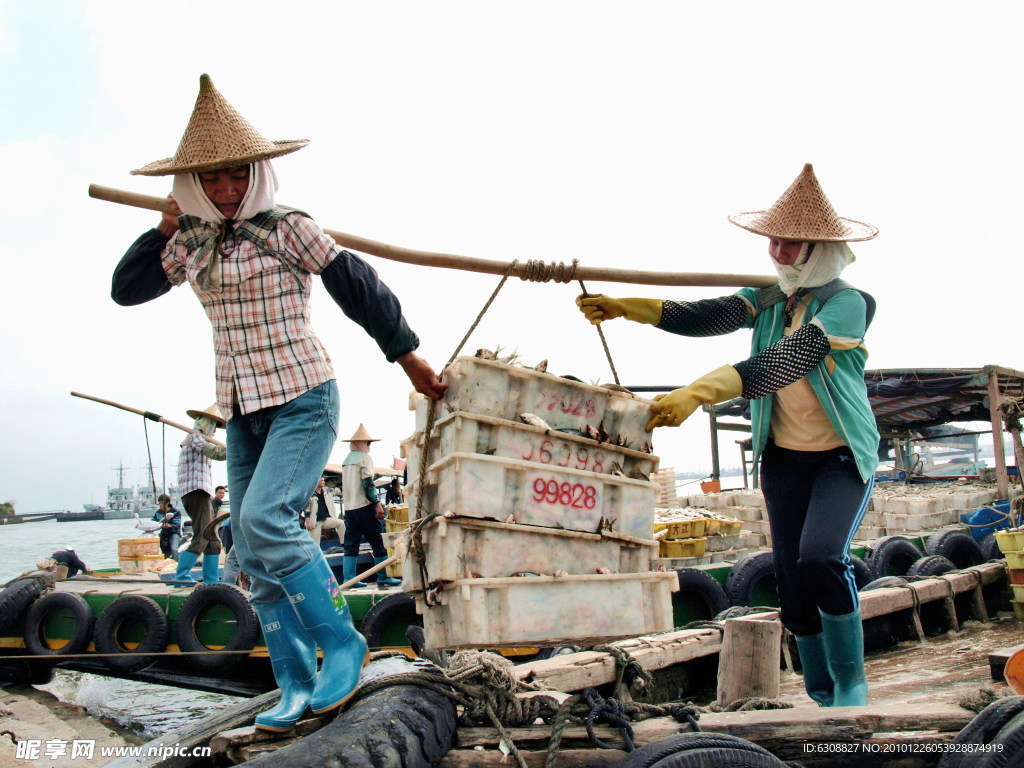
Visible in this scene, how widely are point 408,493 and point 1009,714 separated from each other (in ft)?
7.26

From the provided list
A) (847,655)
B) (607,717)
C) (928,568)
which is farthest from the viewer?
(928,568)

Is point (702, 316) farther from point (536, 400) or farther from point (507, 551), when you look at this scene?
point (507, 551)

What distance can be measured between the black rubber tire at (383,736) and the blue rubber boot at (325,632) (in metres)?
0.08

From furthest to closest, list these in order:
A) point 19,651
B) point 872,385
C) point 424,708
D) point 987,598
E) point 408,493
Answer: point 872,385 < point 19,651 < point 987,598 < point 408,493 < point 424,708

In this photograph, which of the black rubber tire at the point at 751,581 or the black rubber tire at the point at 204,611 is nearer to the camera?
the black rubber tire at the point at 204,611

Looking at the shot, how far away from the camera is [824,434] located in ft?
11.4

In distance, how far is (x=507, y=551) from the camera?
2.92m

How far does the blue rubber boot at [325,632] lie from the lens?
107 inches

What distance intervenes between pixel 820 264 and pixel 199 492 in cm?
862

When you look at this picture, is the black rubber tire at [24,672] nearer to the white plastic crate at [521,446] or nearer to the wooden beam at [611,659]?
the wooden beam at [611,659]

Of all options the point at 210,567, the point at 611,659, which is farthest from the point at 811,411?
the point at 210,567

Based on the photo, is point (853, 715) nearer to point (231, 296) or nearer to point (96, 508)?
point (231, 296)

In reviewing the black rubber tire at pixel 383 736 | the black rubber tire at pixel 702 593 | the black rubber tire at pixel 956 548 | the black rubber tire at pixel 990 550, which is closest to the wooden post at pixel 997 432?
the black rubber tire at pixel 990 550

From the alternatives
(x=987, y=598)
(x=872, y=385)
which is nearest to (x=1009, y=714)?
(x=987, y=598)
